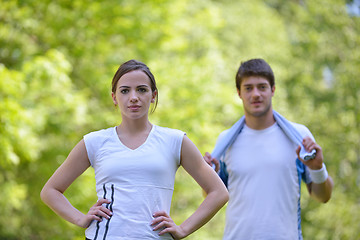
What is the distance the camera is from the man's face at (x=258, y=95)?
11.3 ft

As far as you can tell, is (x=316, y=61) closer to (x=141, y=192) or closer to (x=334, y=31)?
(x=334, y=31)

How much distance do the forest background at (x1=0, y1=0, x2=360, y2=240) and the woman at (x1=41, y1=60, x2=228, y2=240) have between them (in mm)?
4090

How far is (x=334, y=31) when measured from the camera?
1130 cm

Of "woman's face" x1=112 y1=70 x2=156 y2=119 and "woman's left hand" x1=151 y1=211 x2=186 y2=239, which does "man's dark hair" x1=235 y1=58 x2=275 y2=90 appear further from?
"woman's left hand" x1=151 y1=211 x2=186 y2=239

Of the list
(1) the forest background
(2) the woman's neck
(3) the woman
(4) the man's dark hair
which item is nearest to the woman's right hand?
(3) the woman

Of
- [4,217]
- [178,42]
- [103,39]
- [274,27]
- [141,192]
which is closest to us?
[141,192]

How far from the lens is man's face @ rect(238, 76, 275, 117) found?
11.3 feet

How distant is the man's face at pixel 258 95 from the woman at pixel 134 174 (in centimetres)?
100

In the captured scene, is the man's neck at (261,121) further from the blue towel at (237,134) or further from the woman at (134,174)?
the woman at (134,174)

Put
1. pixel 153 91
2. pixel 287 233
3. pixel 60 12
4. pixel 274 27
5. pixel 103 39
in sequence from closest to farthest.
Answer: pixel 153 91 < pixel 287 233 < pixel 60 12 < pixel 103 39 < pixel 274 27

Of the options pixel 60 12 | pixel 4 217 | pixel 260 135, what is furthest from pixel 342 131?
pixel 260 135

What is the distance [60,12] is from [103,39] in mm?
938

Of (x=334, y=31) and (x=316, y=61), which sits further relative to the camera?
(x=316, y=61)

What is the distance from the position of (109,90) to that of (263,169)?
5.68 m
